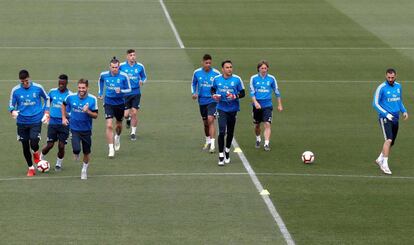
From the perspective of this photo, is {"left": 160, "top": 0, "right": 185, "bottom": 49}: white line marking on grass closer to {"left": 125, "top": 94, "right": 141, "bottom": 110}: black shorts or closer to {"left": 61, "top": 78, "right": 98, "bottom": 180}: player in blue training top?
{"left": 125, "top": 94, "right": 141, "bottom": 110}: black shorts

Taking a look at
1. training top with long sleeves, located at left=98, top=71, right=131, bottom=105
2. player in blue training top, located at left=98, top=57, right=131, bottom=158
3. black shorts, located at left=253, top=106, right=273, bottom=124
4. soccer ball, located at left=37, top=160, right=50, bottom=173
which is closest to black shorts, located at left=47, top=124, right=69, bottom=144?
soccer ball, located at left=37, top=160, right=50, bottom=173

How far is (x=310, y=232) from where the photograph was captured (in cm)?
1919

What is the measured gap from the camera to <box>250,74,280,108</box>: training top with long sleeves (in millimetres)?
27203

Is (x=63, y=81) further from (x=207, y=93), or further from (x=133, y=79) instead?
(x=133, y=79)

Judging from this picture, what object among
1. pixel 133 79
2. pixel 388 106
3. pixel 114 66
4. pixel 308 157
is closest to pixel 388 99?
pixel 388 106

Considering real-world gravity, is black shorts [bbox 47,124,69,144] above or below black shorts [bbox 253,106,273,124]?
above

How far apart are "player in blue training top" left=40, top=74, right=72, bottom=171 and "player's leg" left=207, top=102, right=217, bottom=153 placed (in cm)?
393

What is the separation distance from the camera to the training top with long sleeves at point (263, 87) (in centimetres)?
2720

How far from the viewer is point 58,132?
24.7 meters

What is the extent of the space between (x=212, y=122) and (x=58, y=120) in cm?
425

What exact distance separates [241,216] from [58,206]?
3676 millimetres

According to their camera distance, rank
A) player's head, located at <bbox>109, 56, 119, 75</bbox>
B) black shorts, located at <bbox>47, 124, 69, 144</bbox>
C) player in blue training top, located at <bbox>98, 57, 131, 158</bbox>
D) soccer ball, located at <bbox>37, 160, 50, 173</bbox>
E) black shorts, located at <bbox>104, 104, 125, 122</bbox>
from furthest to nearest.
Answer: black shorts, located at <bbox>104, 104, 125, 122</bbox>
player in blue training top, located at <bbox>98, 57, 131, 158</bbox>
player's head, located at <bbox>109, 56, 119, 75</bbox>
black shorts, located at <bbox>47, 124, 69, 144</bbox>
soccer ball, located at <bbox>37, 160, 50, 173</bbox>

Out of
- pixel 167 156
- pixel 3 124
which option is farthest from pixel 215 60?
pixel 167 156

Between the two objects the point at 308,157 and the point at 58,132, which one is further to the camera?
the point at 308,157
